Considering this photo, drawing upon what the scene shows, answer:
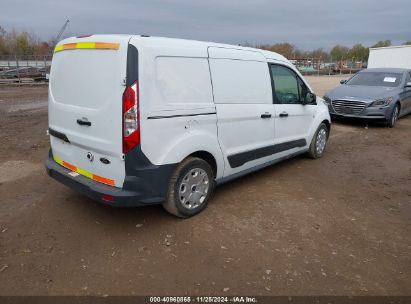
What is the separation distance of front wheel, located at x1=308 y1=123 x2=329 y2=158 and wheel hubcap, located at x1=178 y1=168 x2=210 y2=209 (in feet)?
10.1

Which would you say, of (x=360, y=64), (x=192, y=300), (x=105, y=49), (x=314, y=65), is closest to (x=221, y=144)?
(x=105, y=49)

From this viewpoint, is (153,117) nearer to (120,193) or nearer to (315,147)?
(120,193)

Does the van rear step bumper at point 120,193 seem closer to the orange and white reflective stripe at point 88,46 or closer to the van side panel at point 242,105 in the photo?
the van side panel at point 242,105

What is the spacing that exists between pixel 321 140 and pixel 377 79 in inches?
223

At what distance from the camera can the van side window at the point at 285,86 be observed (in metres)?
5.30

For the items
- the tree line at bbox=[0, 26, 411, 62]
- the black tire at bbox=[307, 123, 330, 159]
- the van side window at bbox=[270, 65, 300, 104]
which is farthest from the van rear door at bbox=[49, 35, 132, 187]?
the tree line at bbox=[0, 26, 411, 62]

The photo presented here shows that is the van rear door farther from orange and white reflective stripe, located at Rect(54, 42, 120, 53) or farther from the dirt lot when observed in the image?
the dirt lot

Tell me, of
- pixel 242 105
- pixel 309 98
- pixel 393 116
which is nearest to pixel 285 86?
Result: pixel 309 98

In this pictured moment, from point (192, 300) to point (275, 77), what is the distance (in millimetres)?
3495

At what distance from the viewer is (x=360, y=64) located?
51906 mm

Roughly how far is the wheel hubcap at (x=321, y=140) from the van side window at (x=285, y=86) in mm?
1167

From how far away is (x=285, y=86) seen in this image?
5602 millimetres

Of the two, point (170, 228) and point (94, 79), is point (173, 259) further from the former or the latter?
point (94, 79)

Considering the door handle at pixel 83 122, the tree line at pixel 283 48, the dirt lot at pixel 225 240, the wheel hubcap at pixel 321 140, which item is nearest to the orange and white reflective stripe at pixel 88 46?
the door handle at pixel 83 122
